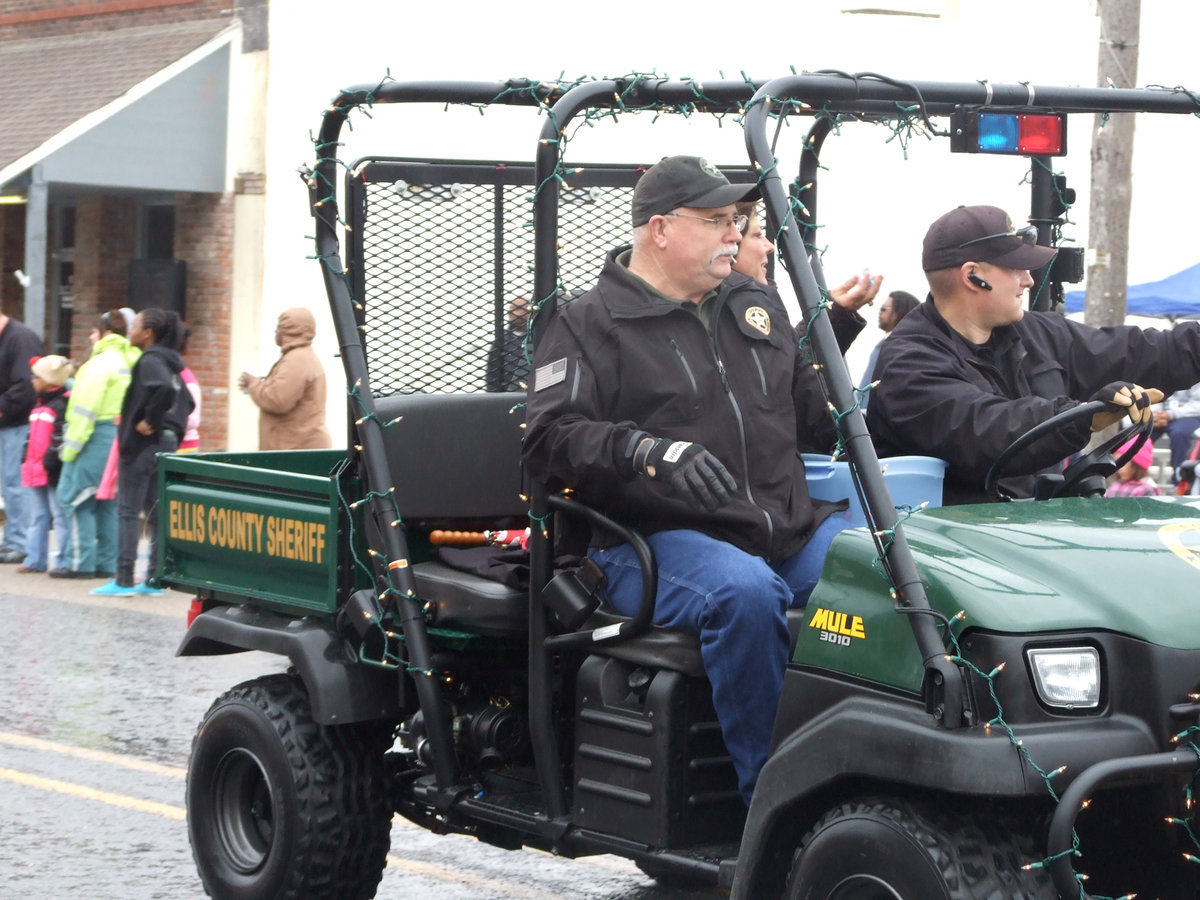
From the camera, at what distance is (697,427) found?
165 inches

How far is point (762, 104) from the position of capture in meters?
3.64

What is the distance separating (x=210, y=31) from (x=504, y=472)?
1295 centimetres

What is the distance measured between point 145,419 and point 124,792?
5.42 m

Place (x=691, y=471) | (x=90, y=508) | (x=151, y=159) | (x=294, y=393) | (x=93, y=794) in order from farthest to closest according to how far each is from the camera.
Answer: (x=151, y=159) → (x=90, y=508) → (x=294, y=393) → (x=93, y=794) → (x=691, y=471)

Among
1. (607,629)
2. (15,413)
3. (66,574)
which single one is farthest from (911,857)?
(15,413)

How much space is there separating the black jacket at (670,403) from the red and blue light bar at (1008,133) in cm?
67

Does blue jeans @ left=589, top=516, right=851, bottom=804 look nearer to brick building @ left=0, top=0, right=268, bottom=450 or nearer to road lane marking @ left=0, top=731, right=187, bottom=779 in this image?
road lane marking @ left=0, top=731, right=187, bottom=779

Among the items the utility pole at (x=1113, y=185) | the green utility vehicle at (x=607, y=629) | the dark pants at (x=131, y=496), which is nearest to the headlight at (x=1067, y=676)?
the green utility vehicle at (x=607, y=629)

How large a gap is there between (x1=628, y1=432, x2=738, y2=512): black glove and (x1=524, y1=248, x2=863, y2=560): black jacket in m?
0.23

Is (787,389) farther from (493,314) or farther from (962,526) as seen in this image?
(493,314)

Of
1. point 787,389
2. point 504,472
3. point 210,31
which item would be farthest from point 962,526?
point 210,31

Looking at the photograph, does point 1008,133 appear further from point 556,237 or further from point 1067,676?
point 1067,676

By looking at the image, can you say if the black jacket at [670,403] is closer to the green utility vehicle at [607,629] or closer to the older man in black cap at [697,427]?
the older man in black cap at [697,427]

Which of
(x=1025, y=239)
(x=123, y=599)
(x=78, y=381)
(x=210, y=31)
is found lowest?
(x=123, y=599)
